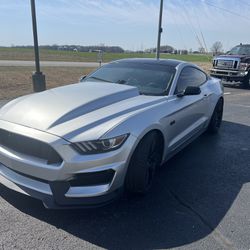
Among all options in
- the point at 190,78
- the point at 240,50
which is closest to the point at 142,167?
the point at 190,78

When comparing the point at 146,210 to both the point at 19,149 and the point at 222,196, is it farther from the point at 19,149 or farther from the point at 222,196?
the point at 19,149

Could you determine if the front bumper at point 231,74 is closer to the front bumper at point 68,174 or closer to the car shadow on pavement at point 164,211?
the car shadow on pavement at point 164,211

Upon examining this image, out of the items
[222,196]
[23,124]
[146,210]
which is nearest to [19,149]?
[23,124]

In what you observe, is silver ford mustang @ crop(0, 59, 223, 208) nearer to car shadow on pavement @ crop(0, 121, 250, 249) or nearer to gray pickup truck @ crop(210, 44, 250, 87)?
car shadow on pavement @ crop(0, 121, 250, 249)

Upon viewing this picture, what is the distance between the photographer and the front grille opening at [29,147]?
2.82m

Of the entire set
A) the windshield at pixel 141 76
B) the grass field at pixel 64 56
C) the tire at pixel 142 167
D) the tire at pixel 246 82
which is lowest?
the grass field at pixel 64 56

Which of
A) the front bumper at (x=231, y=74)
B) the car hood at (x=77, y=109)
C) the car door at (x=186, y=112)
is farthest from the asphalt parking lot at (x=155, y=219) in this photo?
the front bumper at (x=231, y=74)

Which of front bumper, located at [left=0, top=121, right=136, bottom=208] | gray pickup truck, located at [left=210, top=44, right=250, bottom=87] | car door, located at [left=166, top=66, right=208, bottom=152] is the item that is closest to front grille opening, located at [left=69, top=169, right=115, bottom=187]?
front bumper, located at [left=0, top=121, right=136, bottom=208]

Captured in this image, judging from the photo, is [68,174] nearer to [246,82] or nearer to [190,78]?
[190,78]

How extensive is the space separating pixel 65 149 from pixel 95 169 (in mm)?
324

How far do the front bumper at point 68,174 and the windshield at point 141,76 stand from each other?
1.50m

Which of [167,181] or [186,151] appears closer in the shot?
[167,181]

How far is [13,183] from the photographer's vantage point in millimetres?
3057

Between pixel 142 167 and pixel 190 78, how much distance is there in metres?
2.31
